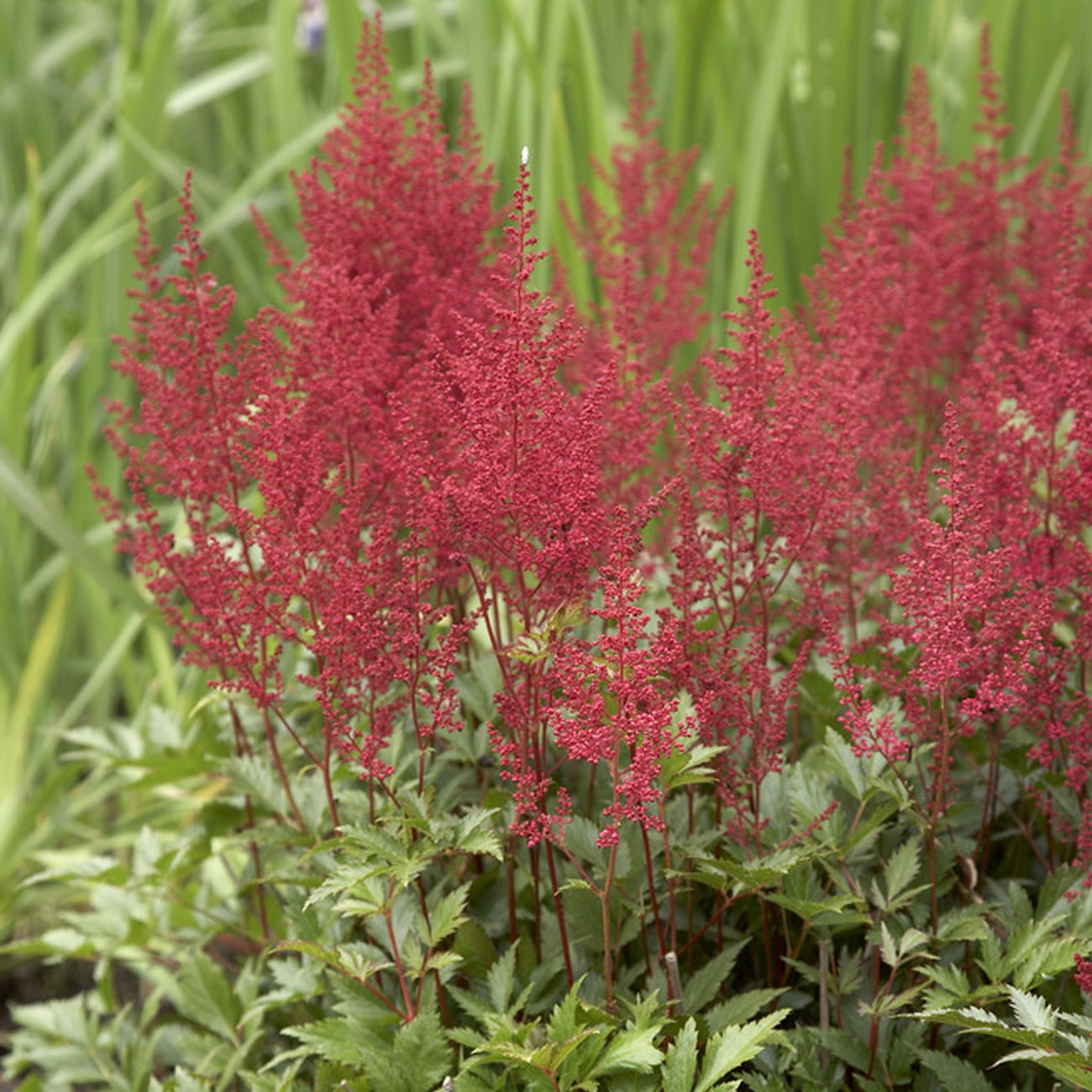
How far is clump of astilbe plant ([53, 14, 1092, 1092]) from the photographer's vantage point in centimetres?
150

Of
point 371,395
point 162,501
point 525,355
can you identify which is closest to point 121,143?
point 162,501

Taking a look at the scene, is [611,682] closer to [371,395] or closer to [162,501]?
[371,395]

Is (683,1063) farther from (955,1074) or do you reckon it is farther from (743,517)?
(743,517)

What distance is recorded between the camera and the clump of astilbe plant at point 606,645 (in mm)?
1498

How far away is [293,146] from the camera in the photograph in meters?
3.50

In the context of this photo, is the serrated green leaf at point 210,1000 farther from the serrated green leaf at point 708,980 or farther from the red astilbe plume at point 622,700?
the red astilbe plume at point 622,700

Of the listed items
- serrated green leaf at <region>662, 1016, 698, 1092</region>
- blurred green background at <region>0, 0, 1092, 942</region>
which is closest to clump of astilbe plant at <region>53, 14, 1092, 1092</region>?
serrated green leaf at <region>662, 1016, 698, 1092</region>

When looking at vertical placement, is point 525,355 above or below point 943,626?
above

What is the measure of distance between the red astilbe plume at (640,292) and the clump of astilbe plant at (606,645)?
2 cm

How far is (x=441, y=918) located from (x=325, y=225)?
96 cm

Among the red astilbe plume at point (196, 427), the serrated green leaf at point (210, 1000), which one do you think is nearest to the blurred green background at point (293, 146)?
the serrated green leaf at point (210, 1000)

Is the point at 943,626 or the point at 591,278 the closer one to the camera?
the point at 943,626

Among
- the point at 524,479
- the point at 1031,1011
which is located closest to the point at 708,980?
the point at 1031,1011

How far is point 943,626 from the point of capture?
4.79ft
